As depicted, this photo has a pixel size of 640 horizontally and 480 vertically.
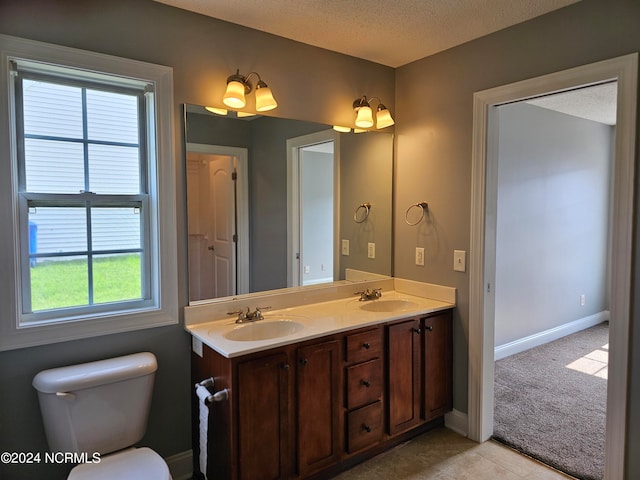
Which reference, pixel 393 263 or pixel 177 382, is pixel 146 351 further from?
pixel 393 263

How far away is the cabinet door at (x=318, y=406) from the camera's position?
2004mm

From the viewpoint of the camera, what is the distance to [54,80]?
73.3 inches

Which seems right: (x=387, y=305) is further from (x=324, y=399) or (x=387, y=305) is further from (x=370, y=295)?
(x=324, y=399)

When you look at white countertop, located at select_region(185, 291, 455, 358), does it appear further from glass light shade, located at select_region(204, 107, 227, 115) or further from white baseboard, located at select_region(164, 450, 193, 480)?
glass light shade, located at select_region(204, 107, 227, 115)

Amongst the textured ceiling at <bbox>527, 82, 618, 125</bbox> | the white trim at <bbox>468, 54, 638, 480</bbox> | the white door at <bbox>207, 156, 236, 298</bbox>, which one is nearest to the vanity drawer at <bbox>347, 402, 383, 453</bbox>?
the white trim at <bbox>468, 54, 638, 480</bbox>

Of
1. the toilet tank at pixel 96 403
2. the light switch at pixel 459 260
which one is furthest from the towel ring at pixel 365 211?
the toilet tank at pixel 96 403

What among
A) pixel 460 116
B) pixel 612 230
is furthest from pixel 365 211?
pixel 612 230

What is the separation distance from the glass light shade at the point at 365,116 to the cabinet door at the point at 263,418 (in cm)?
158

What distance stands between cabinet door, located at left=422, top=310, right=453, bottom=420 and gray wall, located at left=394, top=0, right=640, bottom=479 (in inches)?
2.4

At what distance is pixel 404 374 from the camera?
2438mm

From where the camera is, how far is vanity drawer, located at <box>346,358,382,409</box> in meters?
2.20

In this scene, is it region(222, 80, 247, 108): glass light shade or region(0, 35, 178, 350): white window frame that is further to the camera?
region(222, 80, 247, 108): glass light shade

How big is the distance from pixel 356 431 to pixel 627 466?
4.22ft

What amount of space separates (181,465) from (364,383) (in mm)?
1057
